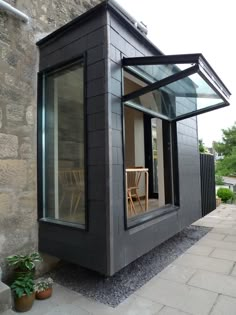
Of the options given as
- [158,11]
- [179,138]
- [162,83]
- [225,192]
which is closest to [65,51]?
[162,83]

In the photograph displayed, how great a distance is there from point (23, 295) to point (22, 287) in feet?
0.23

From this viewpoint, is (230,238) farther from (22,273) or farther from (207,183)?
(22,273)

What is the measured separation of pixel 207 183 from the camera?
5973 mm

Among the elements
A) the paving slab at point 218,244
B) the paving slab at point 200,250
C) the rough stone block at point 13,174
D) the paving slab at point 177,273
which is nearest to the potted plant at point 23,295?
the rough stone block at point 13,174

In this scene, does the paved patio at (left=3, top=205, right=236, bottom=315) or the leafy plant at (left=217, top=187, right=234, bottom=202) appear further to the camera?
the leafy plant at (left=217, top=187, right=234, bottom=202)

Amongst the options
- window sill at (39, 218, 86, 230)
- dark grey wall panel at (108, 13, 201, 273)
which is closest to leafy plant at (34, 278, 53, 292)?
window sill at (39, 218, 86, 230)

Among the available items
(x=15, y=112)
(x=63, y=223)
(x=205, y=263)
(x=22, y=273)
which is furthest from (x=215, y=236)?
(x=15, y=112)

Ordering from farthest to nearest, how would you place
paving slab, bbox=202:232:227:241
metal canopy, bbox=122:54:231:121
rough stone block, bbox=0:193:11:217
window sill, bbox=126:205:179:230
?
1. paving slab, bbox=202:232:227:241
2. window sill, bbox=126:205:179:230
3. rough stone block, bbox=0:193:11:217
4. metal canopy, bbox=122:54:231:121

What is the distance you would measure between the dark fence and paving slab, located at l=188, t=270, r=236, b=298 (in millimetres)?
2879

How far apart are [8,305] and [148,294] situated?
4.15ft

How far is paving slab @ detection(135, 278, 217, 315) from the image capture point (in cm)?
214

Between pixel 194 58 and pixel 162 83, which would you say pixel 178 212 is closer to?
pixel 162 83

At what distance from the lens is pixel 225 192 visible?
902 cm

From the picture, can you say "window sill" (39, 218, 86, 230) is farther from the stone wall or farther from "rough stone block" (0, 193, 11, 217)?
"rough stone block" (0, 193, 11, 217)
